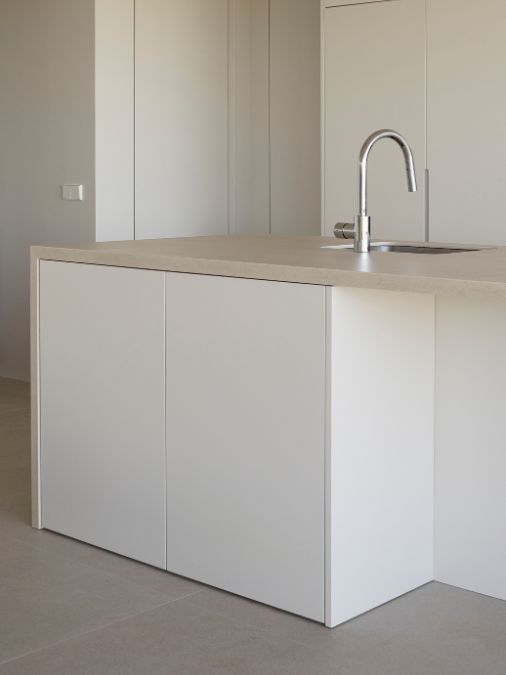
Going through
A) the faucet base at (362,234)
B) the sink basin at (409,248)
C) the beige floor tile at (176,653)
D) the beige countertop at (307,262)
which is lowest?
the beige floor tile at (176,653)

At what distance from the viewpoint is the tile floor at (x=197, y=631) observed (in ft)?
8.05

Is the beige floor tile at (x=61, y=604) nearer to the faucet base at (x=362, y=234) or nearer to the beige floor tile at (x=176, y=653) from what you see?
the beige floor tile at (x=176, y=653)

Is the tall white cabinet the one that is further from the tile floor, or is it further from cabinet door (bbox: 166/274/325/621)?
the tile floor

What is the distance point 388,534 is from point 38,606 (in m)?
0.93

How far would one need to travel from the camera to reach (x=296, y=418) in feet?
8.82

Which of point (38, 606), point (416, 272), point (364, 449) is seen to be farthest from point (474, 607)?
point (38, 606)

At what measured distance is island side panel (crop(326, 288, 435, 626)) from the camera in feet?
8.63

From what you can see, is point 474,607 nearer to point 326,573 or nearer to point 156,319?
point 326,573

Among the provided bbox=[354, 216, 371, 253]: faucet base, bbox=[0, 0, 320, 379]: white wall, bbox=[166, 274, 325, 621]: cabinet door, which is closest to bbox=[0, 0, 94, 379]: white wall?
bbox=[0, 0, 320, 379]: white wall

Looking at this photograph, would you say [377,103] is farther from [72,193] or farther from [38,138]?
[38,138]

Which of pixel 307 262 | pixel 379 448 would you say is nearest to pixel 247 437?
pixel 379 448

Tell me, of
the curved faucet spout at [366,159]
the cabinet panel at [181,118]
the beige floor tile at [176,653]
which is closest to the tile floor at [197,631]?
the beige floor tile at [176,653]

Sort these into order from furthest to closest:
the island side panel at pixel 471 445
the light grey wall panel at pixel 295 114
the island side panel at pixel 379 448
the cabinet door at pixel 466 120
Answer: the light grey wall panel at pixel 295 114, the cabinet door at pixel 466 120, the island side panel at pixel 471 445, the island side panel at pixel 379 448

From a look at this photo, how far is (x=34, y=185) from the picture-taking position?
235 inches
